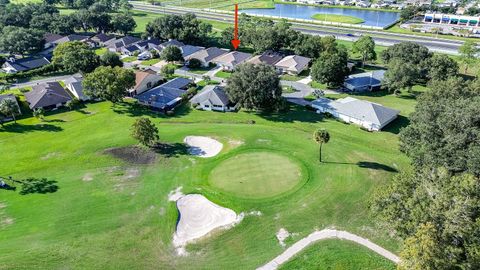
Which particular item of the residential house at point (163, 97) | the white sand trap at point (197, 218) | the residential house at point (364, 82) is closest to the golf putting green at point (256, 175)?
the white sand trap at point (197, 218)

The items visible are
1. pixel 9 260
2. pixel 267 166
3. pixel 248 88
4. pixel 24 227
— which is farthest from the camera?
pixel 248 88

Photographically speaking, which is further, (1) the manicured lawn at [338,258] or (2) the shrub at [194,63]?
(2) the shrub at [194,63]

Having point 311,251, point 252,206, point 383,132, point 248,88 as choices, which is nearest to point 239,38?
point 248,88

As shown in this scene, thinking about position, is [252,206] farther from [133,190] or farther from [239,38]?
[239,38]

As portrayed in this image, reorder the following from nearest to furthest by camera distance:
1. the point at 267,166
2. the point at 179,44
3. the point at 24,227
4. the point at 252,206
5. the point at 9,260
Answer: the point at 9,260, the point at 24,227, the point at 252,206, the point at 267,166, the point at 179,44

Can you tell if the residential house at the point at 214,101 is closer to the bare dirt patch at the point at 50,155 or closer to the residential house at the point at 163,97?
the residential house at the point at 163,97
